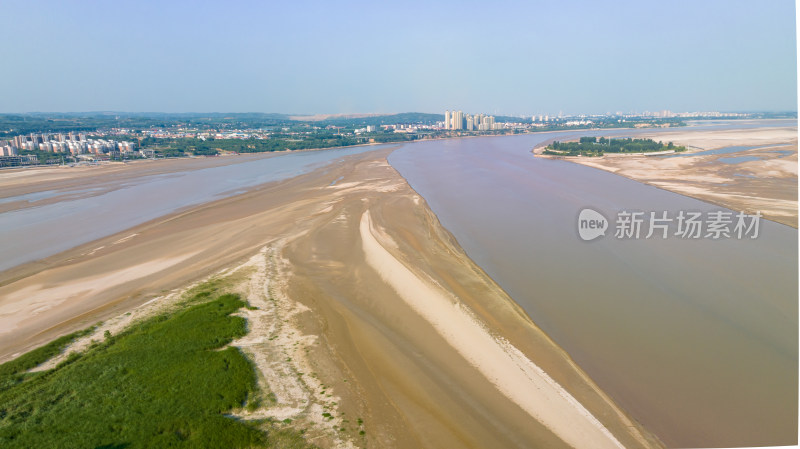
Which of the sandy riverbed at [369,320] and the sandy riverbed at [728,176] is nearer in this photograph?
the sandy riverbed at [369,320]

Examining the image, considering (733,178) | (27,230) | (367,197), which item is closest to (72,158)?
(27,230)

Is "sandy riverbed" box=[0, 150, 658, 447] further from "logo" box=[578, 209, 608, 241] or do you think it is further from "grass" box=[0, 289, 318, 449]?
"logo" box=[578, 209, 608, 241]

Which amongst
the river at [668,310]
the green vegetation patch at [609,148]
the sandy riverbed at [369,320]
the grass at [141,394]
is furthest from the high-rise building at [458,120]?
the grass at [141,394]

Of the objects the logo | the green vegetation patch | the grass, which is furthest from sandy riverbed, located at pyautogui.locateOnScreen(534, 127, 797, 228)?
the grass

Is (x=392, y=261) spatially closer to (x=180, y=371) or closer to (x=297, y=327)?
(x=297, y=327)

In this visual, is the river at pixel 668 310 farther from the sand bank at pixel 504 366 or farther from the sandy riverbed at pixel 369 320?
the sand bank at pixel 504 366
